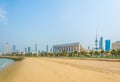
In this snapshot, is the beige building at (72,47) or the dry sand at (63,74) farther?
the beige building at (72,47)

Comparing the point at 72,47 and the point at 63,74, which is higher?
the point at 63,74

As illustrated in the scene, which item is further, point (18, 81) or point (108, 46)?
point (108, 46)

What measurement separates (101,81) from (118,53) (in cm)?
7613

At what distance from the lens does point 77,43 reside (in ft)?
545

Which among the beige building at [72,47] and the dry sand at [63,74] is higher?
the dry sand at [63,74]

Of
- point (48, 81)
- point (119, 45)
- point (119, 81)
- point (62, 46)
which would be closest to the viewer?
point (119, 81)

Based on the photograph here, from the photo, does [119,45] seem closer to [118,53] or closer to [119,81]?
[118,53]

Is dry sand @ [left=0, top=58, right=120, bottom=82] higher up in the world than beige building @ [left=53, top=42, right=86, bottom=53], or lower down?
higher up

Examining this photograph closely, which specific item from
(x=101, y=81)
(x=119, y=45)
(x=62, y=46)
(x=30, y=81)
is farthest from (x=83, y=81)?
(x=62, y=46)

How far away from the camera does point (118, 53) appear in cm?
8350

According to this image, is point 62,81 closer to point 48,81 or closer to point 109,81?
point 48,81

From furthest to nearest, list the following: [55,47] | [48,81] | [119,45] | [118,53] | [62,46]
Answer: [55,47] → [62,46] → [119,45] → [118,53] → [48,81]

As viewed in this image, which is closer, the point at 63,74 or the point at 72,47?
the point at 63,74

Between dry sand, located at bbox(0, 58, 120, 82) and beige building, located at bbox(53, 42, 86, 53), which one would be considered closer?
dry sand, located at bbox(0, 58, 120, 82)
